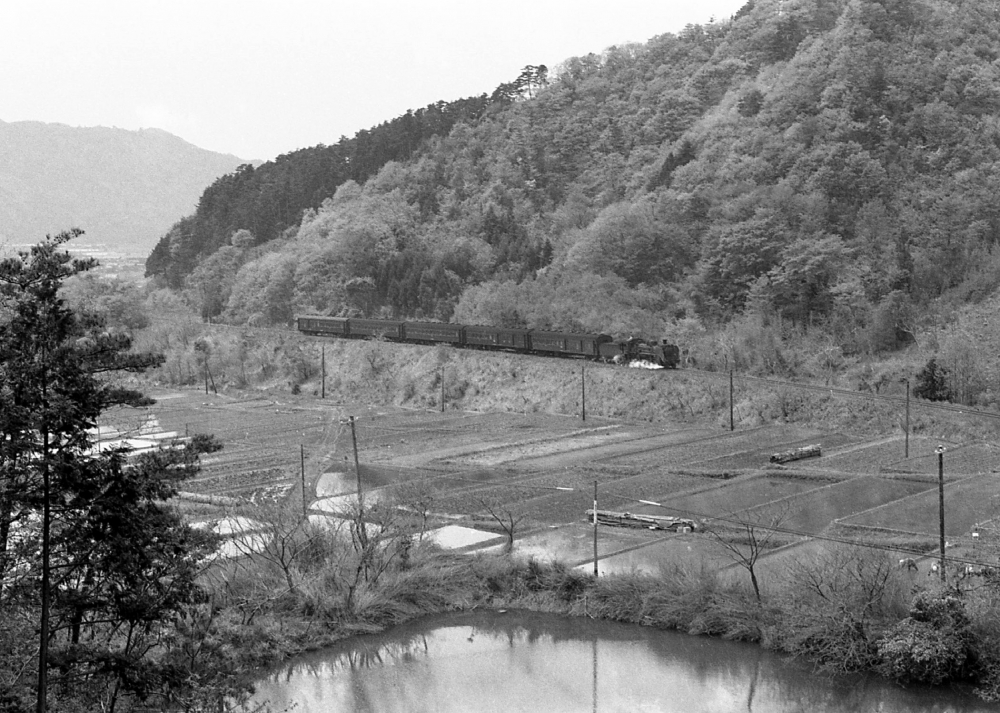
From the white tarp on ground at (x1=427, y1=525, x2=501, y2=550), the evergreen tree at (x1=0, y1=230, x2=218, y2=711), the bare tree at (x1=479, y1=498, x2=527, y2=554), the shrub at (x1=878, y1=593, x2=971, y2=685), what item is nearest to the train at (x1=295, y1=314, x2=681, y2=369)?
the bare tree at (x1=479, y1=498, x2=527, y2=554)

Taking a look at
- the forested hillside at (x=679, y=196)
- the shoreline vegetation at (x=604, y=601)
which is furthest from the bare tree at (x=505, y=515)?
the forested hillside at (x=679, y=196)

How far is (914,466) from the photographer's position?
3428 centimetres

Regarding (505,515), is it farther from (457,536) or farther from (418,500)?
(418,500)

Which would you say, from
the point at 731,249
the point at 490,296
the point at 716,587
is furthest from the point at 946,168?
the point at 716,587

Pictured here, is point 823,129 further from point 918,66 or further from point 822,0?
point 822,0

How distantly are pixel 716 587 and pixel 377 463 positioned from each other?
770 inches

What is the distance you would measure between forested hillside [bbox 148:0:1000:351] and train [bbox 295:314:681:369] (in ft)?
12.6

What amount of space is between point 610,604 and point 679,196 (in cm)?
4441

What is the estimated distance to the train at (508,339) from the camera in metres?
49.2

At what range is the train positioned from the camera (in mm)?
49188

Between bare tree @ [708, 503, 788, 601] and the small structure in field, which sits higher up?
the small structure in field

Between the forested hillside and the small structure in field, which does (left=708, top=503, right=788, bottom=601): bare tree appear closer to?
the small structure in field

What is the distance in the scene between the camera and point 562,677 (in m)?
20.5

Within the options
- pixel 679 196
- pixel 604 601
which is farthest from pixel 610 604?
pixel 679 196
